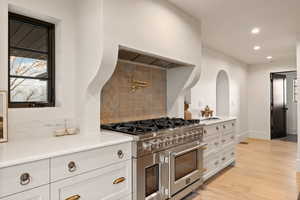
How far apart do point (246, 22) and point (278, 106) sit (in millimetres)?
4638

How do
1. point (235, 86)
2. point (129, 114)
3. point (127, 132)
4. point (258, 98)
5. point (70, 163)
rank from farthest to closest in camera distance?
point (258, 98)
point (235, 86)
point (129, 114)
point (127, 132)
point (70, 163)

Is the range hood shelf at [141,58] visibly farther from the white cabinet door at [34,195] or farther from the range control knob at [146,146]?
the white cabinet door at [34,195]

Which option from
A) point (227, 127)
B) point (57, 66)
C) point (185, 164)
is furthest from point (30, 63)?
point (227, 127)

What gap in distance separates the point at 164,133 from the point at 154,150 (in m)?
0.21

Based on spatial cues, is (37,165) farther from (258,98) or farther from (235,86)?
(258,98)

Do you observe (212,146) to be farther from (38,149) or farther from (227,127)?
(38,149)

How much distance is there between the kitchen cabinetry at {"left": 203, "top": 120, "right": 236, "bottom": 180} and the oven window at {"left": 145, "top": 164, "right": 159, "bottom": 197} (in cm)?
111

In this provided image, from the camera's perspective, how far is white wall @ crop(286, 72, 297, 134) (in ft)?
23.4

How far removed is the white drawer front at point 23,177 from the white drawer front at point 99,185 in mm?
110

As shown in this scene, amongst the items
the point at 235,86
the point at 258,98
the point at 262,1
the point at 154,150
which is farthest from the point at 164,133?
the point at 258,98

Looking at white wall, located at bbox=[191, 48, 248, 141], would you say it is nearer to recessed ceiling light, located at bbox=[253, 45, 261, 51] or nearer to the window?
recessed ceiling light, located at bbox=[253, 45, 261, 51]

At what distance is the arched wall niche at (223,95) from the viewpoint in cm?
536

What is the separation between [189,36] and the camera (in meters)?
2.78

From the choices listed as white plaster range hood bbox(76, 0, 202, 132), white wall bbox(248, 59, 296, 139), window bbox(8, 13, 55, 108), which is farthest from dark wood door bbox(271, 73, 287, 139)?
window bbox(8, 13, 55, 108)
